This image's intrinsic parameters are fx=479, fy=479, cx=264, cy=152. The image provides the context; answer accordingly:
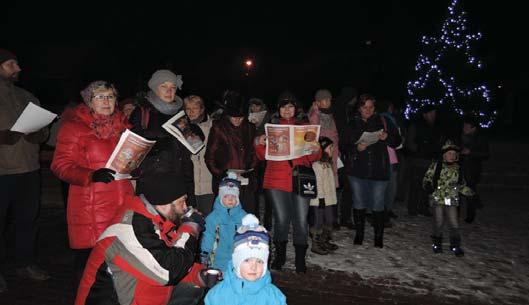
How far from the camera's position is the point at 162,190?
10.0 feet

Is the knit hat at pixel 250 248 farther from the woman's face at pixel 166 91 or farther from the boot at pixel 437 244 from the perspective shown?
the boot at pixel 437 244

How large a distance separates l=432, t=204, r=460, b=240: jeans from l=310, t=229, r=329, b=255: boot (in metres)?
1.63

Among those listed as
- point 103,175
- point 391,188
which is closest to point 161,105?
point 103,175

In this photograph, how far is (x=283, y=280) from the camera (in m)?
5.73

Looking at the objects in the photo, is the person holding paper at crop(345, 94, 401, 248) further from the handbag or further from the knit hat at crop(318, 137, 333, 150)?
the handbag

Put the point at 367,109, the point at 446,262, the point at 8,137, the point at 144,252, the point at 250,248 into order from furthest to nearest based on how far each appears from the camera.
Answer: the point at 367,109 → the point at 446,262 → the point at 8,137 → the point at 250,248 → the point at 144,252

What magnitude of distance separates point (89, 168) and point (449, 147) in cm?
492

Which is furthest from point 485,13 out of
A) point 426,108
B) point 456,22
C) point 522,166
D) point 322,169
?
point 322,169

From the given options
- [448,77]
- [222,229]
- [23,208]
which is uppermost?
[448,77]

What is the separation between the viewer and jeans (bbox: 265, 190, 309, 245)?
5.75 metres

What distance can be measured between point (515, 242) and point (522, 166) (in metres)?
9.44

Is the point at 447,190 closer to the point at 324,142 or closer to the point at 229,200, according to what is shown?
the point at 324,142

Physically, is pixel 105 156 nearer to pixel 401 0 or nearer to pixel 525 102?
pixel 401 0

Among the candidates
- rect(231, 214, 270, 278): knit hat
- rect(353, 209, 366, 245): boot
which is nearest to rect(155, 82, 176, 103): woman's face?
rect(231, 214, 270, 278): knit hat
